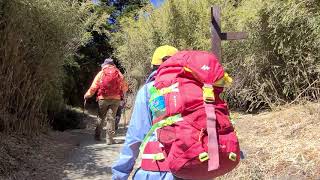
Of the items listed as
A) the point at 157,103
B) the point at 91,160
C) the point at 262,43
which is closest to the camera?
the point at 157,103

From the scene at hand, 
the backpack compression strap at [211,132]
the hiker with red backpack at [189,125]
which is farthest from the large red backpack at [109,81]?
the backpack compression strap at [211,132]

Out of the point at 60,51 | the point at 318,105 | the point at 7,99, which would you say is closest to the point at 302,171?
the point at 318,105

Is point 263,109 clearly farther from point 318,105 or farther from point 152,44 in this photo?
point 152,44

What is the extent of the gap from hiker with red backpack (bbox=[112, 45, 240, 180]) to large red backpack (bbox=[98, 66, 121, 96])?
276 inches

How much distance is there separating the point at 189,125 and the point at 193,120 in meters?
0.03

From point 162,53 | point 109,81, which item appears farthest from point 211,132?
point 109,81

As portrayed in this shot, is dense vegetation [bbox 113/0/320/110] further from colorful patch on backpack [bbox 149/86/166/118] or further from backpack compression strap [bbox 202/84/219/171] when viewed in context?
backpack compression strap [bbox 202/84/219/171]

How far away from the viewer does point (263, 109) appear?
11414mm

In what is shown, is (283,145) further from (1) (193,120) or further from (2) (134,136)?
(1) (193,120)

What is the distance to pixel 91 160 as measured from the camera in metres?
8.60

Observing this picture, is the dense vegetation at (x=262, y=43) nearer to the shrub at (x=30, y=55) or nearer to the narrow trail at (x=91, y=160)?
the narrow trail at (x=91, y=160)

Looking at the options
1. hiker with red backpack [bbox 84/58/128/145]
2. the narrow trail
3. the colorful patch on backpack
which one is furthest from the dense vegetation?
the colorful patch on backpack

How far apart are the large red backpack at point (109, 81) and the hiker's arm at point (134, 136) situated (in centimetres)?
687

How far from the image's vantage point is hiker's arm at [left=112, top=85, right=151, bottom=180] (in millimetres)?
3160
